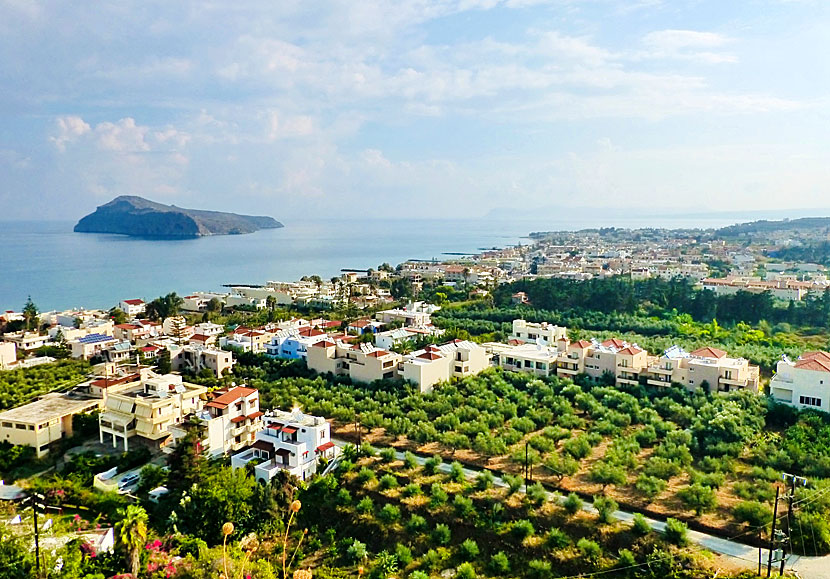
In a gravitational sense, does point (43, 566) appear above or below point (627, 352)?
below

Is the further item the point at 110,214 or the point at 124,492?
the point at 110,214

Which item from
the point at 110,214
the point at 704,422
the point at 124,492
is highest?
the point at 110,214

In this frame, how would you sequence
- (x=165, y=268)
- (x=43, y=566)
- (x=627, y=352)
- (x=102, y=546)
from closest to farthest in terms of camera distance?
→ (x=43, y=566), (x=102, y=546), (x=627, y=352), (x=165, y=268)

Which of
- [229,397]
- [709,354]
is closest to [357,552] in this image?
[229,397]

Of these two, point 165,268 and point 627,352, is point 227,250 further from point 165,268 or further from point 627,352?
point 627,352

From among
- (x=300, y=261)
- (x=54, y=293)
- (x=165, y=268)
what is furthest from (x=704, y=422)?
(x=300, y=261)

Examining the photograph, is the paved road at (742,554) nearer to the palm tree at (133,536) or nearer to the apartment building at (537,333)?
the palm tree at (133,536)

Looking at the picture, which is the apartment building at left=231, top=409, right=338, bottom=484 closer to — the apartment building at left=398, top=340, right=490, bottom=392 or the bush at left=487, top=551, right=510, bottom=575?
the apartment building at left=398, top=340, right=490, bottom=392
